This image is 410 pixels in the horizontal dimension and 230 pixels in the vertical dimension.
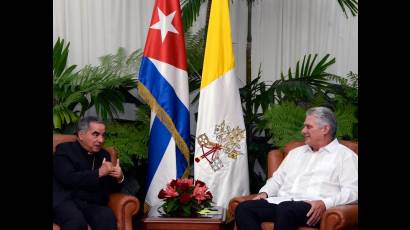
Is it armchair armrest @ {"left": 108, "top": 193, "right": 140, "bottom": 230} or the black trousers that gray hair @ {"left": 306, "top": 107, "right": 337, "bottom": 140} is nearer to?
the black trousers

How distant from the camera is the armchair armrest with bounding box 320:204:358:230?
349 centimetres

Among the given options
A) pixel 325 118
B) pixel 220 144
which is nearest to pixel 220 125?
pixel 220 144

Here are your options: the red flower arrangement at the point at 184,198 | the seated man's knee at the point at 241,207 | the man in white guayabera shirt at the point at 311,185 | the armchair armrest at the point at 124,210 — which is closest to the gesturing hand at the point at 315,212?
the man in white guayabera shirt at the point at 311,185

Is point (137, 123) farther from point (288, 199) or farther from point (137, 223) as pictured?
point (288, 199)

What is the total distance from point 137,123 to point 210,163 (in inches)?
39.8

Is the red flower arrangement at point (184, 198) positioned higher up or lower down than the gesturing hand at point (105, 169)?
lower down

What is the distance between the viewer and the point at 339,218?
137 inches

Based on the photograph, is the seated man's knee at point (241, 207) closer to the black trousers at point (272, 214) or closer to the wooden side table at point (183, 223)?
the black trousers at point (272, 214)

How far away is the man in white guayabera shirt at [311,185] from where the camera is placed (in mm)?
3693

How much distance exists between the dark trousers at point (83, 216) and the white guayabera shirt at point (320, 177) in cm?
108

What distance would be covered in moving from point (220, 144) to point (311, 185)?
42.5 inches

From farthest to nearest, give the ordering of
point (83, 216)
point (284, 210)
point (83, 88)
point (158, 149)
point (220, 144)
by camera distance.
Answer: point (83, 88)
point (158, 149)
point (220, 144)
point (83, 216)
point (284, 210)

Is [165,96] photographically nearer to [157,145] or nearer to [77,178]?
[157,145]

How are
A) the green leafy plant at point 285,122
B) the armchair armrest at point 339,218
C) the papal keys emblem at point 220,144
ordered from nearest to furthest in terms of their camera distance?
the armchair armrest at point 339,218
the papal keys emblem at point 220,144
the green leafy plant at point 285,122
